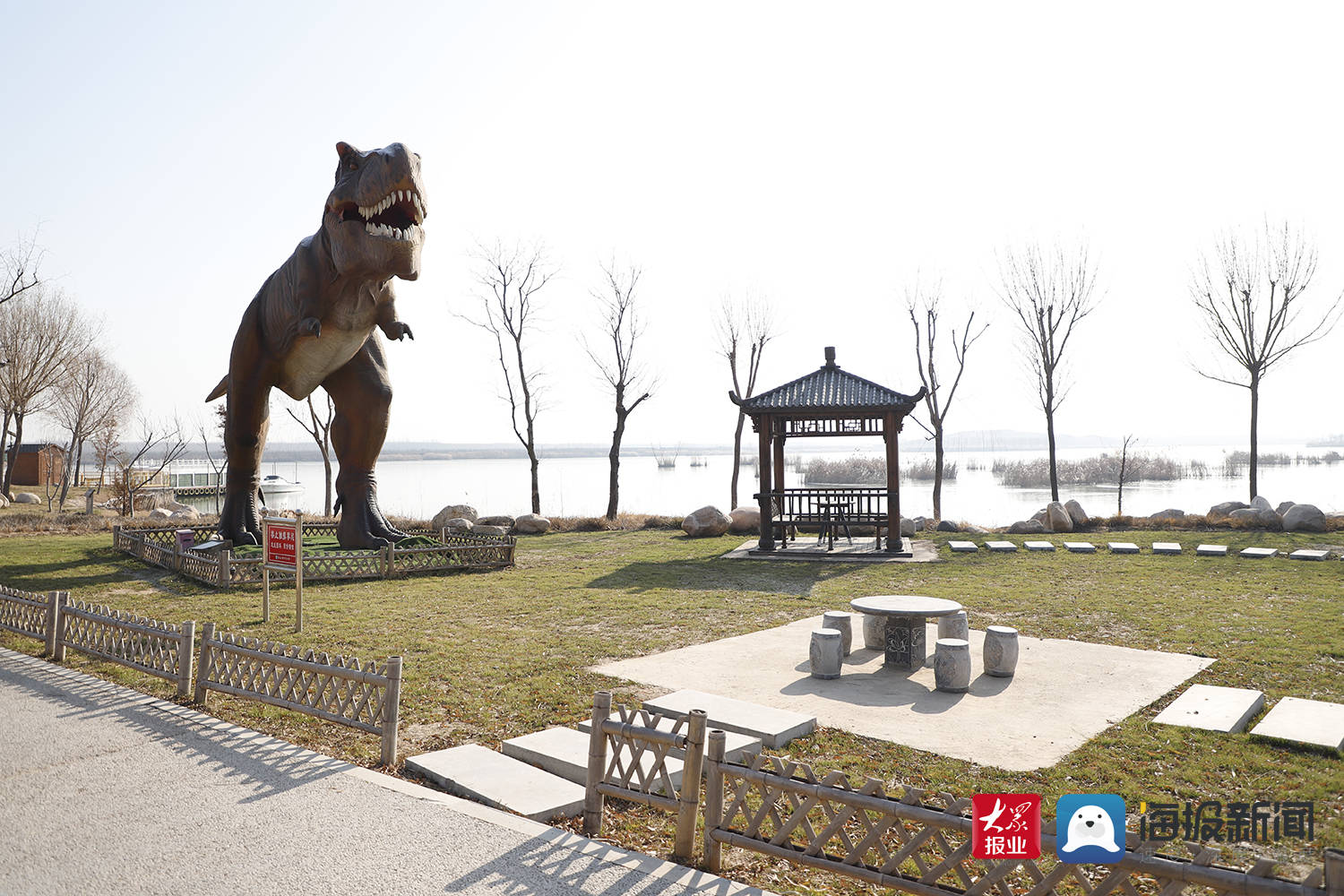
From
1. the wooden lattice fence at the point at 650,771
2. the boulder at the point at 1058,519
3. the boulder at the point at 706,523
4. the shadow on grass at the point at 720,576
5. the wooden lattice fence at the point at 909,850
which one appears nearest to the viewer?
the wooden lattice fence at the point at 909,850

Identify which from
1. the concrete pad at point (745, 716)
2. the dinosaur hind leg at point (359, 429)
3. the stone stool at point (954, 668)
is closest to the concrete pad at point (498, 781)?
the concrete pad at point (745, 716)

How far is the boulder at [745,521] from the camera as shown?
2155 cm

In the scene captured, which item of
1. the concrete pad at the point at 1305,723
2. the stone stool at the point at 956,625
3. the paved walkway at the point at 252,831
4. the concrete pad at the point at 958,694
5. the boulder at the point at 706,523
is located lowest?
the paved walkway at the point at 252,831

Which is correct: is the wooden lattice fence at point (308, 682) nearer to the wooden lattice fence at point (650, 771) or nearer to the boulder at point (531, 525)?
the wooden lattice fence at point (650, 771)

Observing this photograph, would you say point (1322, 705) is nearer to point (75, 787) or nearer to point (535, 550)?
point (75, 787)

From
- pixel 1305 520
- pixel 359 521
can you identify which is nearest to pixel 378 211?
pixel 359 521

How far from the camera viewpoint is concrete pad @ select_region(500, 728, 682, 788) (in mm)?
5027

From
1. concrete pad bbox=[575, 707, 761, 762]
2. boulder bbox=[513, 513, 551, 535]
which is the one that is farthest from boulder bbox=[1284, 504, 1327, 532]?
concrete pad bbox=[575, 707, 761, 762]

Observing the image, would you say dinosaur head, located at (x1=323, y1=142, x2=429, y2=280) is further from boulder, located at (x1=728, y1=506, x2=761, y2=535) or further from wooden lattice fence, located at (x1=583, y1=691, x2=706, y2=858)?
boulder, located at (x1=728, y1=506, x2=761, y2=535)

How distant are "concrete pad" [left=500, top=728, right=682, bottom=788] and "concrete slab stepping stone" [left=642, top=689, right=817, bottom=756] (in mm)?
556

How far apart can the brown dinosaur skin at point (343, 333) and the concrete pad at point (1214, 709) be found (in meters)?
9.12

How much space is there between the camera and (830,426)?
54.8ft

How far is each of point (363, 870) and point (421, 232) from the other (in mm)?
8268

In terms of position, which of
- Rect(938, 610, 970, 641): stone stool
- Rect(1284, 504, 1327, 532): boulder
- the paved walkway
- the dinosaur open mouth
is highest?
the dinosaur open mouth
